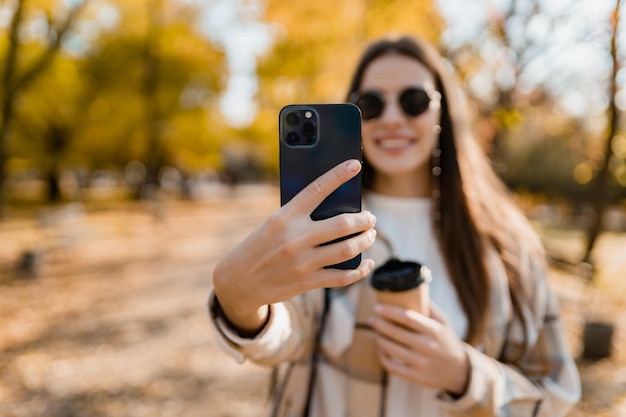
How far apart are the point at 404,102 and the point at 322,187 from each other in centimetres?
87

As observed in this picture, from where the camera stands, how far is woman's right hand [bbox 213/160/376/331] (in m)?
0.96

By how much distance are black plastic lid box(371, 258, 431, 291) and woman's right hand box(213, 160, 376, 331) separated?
29 cm

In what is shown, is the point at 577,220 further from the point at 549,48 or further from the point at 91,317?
the point at 91,317

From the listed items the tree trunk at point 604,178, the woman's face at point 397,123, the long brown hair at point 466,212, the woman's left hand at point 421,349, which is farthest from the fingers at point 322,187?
the tree trunk at point 604,178

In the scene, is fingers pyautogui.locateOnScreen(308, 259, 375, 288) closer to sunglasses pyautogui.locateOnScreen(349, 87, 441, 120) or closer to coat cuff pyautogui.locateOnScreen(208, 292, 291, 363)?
coat cuff pyautogui.locateOnScreen(208, 292, 291, 363)

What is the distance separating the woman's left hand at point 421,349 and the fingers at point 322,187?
1.62 feet

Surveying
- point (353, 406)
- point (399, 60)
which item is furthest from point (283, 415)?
point (399, 60)

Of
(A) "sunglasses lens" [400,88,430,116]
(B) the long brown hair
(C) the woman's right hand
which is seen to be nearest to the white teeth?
(A) "sunglasses lens" [400,88,430,116]

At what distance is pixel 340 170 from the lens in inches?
40.1

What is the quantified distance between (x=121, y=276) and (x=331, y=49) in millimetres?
5814

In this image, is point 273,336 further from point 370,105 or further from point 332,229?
point 370,105

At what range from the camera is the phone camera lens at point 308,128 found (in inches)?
44.0

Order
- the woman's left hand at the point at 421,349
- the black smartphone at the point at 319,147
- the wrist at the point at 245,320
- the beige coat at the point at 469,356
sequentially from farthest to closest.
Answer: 1. the beige coat at the point at 469,356
2. the woman's left hand at the point at 421,349
3. the wrist at the point at 245,320
4. the black smartphone at the point at 319,147

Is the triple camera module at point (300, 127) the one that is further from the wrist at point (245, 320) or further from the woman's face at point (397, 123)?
the woman's face at point (397, 123)
